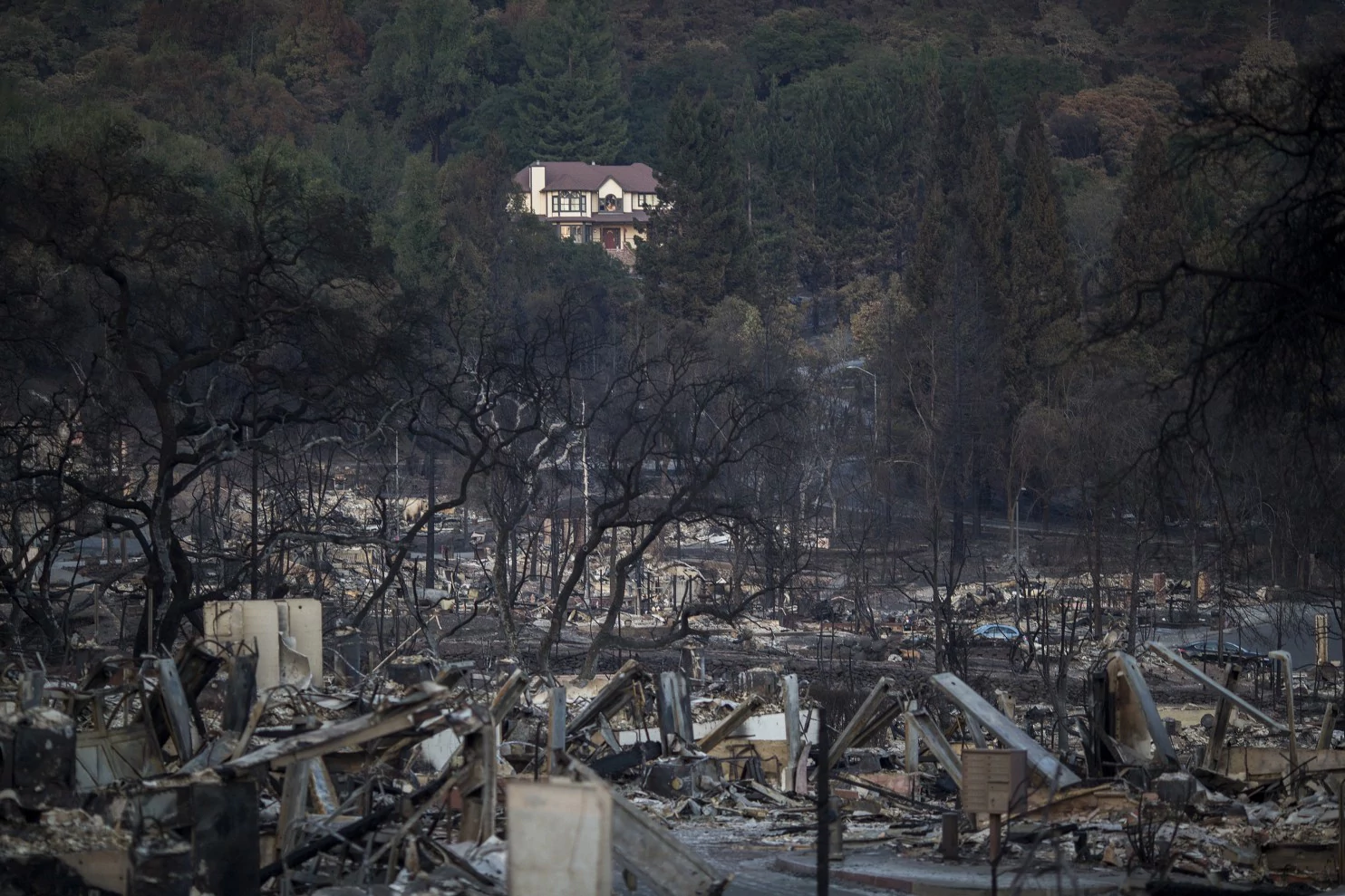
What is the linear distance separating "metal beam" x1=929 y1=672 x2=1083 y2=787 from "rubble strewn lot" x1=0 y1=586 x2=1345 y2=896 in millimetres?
40

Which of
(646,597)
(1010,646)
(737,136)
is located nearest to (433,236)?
(737,136)

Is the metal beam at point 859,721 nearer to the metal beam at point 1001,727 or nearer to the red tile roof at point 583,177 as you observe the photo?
the metal beam at point 1001,727

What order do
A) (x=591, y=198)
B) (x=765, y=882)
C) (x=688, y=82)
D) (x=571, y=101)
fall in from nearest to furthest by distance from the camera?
(x=765, y=882) < (x=591, y=198) < (x=571, y=101) < (x=688, y=82)

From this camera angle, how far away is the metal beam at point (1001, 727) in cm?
1288

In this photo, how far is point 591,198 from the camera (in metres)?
120

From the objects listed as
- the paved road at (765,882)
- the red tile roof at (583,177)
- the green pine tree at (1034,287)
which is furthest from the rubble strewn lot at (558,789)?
the red tile roof at (583,177)

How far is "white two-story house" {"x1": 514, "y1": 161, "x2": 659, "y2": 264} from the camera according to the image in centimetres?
11800

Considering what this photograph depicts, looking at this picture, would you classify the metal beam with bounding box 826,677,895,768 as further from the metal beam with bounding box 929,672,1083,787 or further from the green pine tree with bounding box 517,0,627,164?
the green pine tree with bounding box 517,0,627,164

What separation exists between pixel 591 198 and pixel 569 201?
152cm

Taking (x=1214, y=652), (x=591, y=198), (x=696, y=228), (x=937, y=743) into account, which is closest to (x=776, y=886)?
(x=937, y=743)

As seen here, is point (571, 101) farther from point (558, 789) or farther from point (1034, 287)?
point (558, 789)

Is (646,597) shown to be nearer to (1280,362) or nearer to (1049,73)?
(1280,362)

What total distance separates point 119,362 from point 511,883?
19.4 m

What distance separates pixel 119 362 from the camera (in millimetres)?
24328
